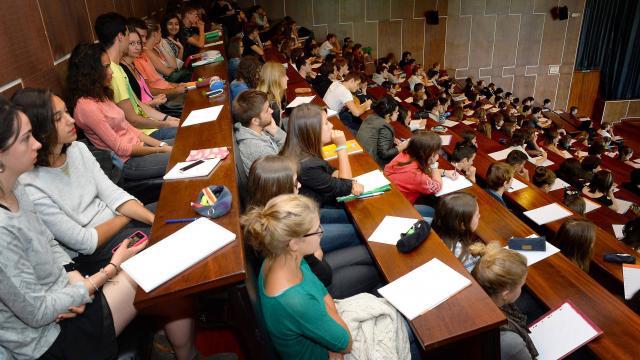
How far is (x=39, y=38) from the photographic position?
98.3 inches

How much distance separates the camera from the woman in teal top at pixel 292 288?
4.56 feet

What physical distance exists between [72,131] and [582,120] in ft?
33.8

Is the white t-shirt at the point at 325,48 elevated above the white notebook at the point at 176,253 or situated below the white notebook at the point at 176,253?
below

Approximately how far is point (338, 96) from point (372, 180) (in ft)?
6.80

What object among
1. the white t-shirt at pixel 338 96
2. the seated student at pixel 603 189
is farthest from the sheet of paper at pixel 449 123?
the white t-shirt at pixel 338 96

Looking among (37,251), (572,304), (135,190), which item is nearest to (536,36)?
(572,304)

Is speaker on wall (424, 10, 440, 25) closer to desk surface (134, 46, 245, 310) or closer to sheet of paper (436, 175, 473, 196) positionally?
sheet of paper (436, 175, 473, 196)

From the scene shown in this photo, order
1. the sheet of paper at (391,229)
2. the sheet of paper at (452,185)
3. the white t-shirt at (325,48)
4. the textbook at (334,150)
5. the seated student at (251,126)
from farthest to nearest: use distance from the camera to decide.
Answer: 1. the white t-shirt at (325,48)
2. the sheet of paper at (452,185)
3. the textbook at (334,150)
4. the seated student at (251,126)
5. the sheet of paper at (391,229)

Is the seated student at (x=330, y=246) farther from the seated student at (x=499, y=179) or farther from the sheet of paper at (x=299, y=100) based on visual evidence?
the seated student at (x=499, y=179)

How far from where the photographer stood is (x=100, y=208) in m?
1.90

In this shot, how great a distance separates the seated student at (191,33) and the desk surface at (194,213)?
7.20 ft

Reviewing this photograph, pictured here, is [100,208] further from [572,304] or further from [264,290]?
[572,304]

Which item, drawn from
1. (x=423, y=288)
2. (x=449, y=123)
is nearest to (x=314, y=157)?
(x=423, y=288)

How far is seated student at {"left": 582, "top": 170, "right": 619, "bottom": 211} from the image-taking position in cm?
482
